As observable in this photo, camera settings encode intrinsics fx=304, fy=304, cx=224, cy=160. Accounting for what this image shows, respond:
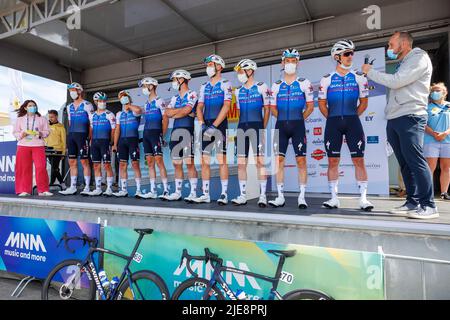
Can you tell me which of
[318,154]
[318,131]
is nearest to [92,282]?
[318,154]

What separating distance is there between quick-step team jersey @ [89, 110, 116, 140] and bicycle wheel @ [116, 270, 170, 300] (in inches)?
108

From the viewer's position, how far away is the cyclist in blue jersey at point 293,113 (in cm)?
325

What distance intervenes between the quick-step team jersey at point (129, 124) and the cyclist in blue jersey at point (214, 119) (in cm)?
115

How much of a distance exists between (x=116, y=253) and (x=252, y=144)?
5.89 feet

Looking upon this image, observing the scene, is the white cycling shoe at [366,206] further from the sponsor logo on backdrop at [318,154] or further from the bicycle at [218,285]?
the sponsor logo on backdrop at [318,154]

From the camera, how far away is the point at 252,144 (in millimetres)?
3455

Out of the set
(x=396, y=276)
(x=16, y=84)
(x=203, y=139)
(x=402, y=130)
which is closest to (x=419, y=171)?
(x=402, y=130)

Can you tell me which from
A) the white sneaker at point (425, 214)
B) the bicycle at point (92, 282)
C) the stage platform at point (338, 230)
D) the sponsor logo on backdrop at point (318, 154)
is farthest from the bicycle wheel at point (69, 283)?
the sponsor logo on backdrop at point (318, 154)

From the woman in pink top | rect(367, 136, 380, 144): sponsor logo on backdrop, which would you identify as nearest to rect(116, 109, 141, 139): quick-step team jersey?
the woman in pink top

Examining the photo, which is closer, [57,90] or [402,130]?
[402,130]

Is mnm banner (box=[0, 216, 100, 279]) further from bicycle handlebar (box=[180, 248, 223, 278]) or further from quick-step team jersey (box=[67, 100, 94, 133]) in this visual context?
quick-step team jersey (box=[67, 100, 94, 133])

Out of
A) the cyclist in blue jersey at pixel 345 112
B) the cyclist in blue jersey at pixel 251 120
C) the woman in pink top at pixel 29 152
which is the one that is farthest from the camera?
the woman in pink top at pixel 29 152

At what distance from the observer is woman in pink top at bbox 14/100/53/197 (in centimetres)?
460
